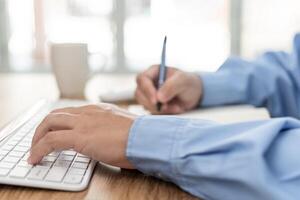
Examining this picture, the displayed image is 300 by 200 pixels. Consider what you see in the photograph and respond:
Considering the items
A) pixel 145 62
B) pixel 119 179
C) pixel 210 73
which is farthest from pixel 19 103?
pixel 145 62

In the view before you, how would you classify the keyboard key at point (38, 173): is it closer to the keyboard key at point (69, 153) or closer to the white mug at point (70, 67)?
the keyboard key at point (69, 153)

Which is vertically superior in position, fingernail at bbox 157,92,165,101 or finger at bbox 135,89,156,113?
A: fingernail at bbox 157,92,165,101

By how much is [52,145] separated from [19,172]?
53mm

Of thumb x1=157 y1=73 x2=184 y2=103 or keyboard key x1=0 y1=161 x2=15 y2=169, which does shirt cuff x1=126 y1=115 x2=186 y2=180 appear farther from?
thumb x1=157 y1=73 x2=184 y2=103

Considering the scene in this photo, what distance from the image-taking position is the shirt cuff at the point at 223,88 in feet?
3.41

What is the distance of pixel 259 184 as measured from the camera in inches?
19.7

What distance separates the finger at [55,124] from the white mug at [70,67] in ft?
1.65

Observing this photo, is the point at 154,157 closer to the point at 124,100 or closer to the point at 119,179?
the point at 119,179

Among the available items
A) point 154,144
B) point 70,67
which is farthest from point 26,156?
point 70,67

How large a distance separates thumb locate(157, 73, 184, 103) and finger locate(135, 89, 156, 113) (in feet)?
0.09

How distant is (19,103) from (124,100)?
236 mm

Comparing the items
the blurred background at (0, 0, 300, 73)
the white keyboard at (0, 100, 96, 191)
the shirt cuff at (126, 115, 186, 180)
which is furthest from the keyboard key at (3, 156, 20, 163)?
the blurred background at (0, 0, 300, 73)

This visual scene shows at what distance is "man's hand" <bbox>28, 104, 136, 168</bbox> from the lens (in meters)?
0.59

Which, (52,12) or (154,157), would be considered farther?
(52,12)
